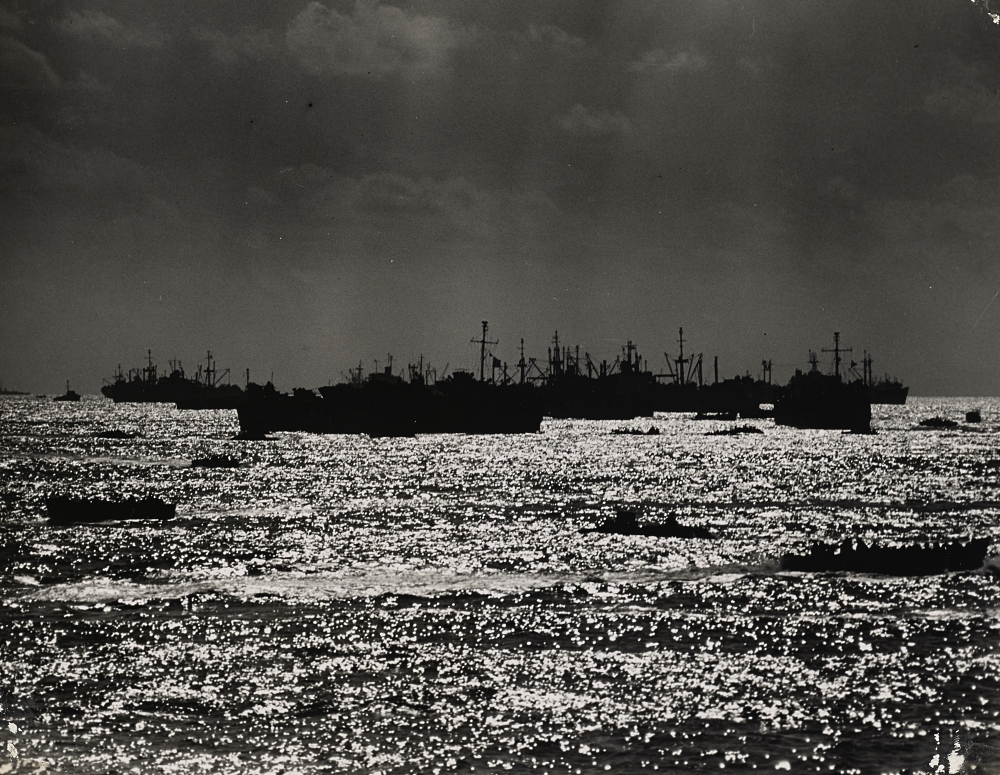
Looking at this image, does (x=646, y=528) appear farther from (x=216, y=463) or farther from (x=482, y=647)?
(x=216, y=463)

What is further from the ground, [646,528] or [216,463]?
[216,463]

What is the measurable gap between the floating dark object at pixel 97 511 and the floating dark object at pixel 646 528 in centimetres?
2292

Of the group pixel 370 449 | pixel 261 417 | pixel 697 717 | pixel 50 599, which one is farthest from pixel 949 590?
pixel 261 417

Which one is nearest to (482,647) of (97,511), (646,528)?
(646,528)

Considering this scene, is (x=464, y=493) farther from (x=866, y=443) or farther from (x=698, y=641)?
(x=866, y=443)

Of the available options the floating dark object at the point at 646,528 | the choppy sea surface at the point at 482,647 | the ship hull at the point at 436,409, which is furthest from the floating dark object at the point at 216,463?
the ship hull at the point at 436,409

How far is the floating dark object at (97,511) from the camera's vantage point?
195ft

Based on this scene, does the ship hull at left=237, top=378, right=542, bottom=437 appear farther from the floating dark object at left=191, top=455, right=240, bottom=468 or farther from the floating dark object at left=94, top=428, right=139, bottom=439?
the floating dark object at left=191, top=455, right=240, bottom=468

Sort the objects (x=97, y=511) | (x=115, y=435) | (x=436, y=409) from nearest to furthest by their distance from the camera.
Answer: (x=97, y=511) → (x=436, y=409) → (x=115, y=435)

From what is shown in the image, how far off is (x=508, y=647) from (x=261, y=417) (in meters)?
174

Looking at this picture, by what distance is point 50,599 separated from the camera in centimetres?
3625

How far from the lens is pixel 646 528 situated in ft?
185

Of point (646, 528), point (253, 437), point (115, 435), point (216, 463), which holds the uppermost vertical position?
point (115, 435)

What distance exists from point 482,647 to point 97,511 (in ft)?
120
